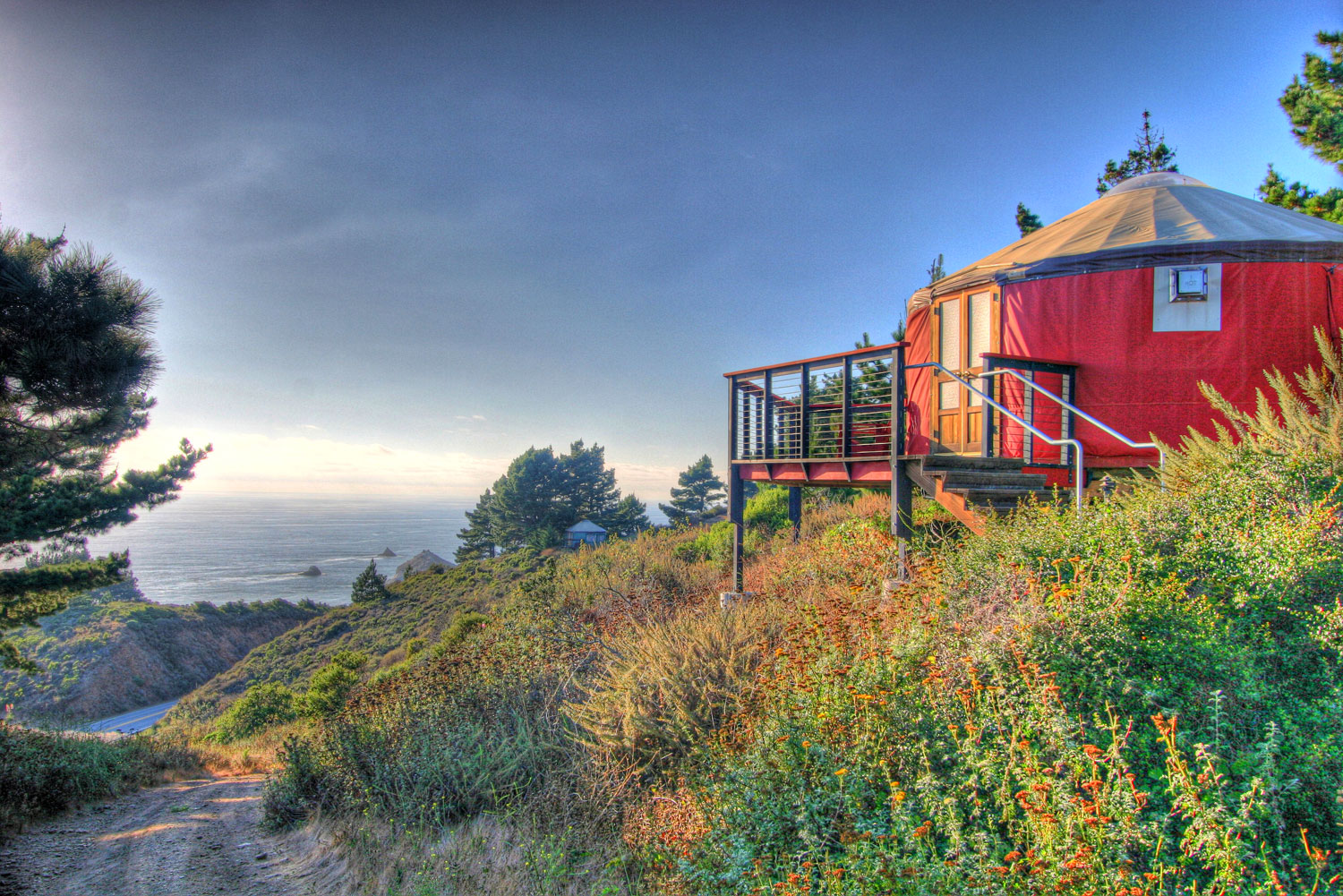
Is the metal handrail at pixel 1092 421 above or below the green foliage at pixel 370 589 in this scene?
above

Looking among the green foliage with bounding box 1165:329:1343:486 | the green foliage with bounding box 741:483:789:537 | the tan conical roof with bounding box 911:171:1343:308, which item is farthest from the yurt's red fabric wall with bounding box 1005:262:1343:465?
the green foliage with bounding box 741:483:789:537

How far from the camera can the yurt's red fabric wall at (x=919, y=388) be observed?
774 centimetres

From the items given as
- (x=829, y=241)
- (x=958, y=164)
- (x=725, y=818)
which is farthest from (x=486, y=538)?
(x=725, y=818)

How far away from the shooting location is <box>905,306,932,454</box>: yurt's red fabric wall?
7742 mm

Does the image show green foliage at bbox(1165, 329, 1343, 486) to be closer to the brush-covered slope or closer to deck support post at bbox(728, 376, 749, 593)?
deck support post at bbox(728, 376, 749, 593)

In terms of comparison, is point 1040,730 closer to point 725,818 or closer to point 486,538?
point 725,818

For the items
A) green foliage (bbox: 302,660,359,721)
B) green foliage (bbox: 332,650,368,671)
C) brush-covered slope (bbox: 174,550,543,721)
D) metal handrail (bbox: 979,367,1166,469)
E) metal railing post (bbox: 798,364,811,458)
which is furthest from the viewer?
brush-covered slope (bbox: 174,550,543,721)

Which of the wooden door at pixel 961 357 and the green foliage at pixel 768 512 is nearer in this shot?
the wooden door at pixel 961 357

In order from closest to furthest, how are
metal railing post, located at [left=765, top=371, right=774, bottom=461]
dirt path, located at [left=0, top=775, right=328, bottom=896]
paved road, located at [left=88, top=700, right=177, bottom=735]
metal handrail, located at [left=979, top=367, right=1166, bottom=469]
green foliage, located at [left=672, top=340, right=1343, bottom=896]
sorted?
green foliage, located at [left=672, top=340, right=1343, bottom=896] < dirt path, located at [left=0, top=775, right=328, bottom=896] < metal handrail, located at [left=979, top=367, right=1166, bottom=469] < metal railing post, located at [left=765, top=371, right=774, bottom=461] < paved road, located at [left=88, top=700, right=177, bottom=735]

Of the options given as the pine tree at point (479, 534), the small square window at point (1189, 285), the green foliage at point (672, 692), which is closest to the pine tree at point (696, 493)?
the pine tree at point (479, 534)

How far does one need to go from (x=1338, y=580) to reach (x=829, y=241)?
952cm

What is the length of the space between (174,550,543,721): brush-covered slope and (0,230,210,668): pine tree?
7757 mm

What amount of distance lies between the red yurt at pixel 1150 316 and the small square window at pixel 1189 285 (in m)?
0.01

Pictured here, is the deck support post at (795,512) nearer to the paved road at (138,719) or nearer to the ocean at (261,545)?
the ocean at (261,545)
